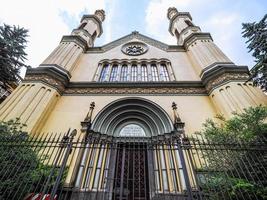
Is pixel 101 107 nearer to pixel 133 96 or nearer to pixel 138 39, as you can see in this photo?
pixel 133 96

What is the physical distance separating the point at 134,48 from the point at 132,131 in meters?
9.11

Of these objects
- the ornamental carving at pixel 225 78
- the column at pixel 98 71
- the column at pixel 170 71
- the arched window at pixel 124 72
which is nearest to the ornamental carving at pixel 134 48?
the arched window at pixel 124 72

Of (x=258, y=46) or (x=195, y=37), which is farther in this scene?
(x=195, y=37)

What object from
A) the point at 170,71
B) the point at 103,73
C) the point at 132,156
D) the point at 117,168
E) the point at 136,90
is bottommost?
the point at 117,168

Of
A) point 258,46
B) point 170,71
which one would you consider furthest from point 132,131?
point 258,46

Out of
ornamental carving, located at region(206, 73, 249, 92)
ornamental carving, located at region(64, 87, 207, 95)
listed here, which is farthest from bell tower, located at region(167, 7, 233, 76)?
ornamental carving, located at region(64, 87, 207, 95)

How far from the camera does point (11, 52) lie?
9.97 meters

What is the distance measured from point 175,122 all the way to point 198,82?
3819 millimetres

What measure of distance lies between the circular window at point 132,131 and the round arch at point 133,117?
127 millimetres

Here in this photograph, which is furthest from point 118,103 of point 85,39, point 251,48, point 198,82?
point 85,39

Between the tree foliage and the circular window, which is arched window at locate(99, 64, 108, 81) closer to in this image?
the circular window

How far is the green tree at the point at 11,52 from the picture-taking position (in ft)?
31.7

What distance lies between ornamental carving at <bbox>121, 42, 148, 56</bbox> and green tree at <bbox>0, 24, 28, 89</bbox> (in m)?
7.73

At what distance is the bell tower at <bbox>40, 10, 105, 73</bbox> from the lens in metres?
11.9
